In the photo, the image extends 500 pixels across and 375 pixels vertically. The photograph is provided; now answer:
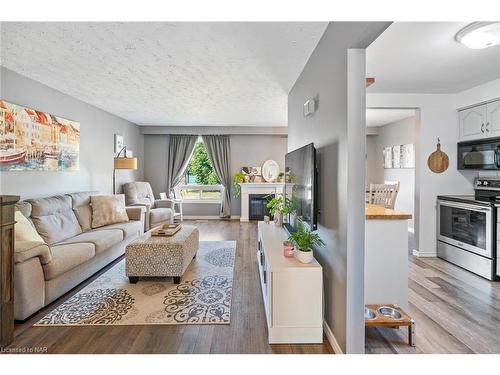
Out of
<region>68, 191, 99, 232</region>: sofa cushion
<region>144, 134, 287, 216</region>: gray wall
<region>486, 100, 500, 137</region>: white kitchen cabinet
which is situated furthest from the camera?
<region>144, 134, 287, 216</region>: gray wall

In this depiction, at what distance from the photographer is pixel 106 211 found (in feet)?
13.9

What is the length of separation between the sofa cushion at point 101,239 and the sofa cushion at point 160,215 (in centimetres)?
151

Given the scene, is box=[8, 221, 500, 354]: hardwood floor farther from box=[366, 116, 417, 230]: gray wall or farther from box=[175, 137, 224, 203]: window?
box=[175, 137, 224, 203]: window

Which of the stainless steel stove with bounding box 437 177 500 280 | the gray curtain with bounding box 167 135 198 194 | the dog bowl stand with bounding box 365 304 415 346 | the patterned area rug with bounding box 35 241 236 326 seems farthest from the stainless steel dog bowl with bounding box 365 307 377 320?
the gray curtain with bounding box 167 135 198 194

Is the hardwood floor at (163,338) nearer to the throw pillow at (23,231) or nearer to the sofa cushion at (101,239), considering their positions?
the throw pillow at (23,231)

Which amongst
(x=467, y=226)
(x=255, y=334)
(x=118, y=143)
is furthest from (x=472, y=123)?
(x=118, y=143)

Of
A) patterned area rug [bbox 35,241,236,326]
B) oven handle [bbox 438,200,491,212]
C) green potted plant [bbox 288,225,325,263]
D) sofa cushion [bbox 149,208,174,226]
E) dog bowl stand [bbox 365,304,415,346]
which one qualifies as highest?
oven handle [bbox 438,200,491,212]

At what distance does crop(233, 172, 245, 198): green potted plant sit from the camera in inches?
283

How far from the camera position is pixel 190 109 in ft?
16.8

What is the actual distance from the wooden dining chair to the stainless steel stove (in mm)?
690

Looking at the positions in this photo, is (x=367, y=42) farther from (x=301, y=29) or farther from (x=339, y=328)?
(x=339, y=328)

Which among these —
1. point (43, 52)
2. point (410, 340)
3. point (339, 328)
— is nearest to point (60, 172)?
point (43, 52)

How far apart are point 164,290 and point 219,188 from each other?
477 centimetres

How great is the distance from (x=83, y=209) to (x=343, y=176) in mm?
3811
